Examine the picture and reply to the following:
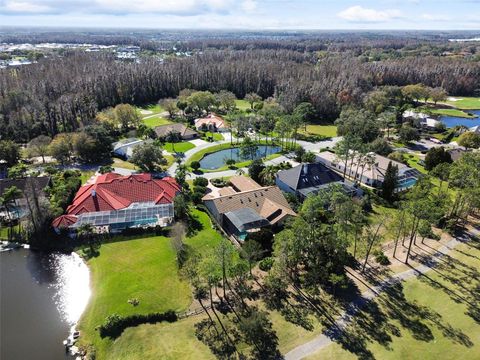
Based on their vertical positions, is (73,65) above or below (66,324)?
above

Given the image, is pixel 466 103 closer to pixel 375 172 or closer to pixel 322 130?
pixel 322 130

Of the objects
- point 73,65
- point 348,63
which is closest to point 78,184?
point 73,65

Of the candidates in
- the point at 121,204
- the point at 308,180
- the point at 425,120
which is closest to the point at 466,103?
the point at 425,120

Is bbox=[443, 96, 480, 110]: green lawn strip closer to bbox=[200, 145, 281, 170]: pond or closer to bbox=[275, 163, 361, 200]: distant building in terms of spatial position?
bbox=[200, 145, 281, 170]: pond

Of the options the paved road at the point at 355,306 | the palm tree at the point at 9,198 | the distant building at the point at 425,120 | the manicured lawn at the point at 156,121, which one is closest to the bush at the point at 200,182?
the palm tree at the point at 9,198

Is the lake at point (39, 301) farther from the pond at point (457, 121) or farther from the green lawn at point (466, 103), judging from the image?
the green lawn at point (466, 103)

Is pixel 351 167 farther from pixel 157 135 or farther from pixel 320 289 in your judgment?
pixel 157 135
